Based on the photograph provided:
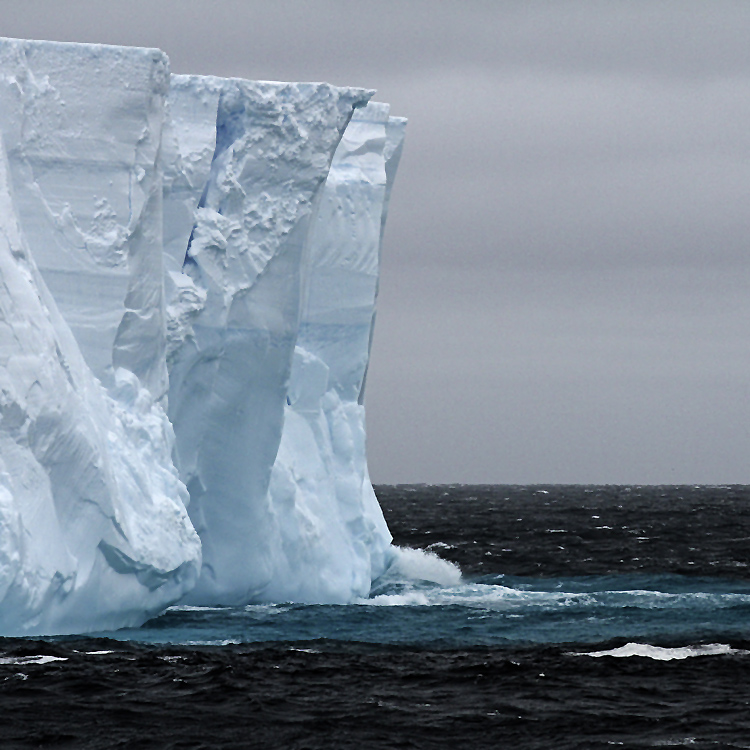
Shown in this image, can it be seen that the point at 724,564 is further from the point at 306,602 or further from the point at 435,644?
the point at 435,644

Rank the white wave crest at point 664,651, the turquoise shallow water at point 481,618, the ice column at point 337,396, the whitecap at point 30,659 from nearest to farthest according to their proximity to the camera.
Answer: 1. the whitecap at point 30,659
2. the white wave crest at point 664,651
3. the turquoise shallow water at point 481,618
4. the ice column at point 337,396

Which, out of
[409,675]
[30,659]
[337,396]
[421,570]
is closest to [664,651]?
[409,675]

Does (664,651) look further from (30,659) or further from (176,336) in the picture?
(176,336)

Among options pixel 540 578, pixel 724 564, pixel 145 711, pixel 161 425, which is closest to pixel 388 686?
pixel 145 711

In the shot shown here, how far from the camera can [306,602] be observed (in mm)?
26781

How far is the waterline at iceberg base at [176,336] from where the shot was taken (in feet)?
64.2

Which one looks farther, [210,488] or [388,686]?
[210,488]

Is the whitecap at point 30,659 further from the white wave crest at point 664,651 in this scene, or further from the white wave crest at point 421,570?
the white wave crest at point 421,570

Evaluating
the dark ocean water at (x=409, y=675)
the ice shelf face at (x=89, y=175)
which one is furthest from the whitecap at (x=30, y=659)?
the ice shelf face at (x=89, y=175)

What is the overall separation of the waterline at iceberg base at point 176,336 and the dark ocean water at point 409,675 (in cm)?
114

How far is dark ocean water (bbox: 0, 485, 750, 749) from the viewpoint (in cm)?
1479

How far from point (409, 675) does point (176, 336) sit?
7.77 m

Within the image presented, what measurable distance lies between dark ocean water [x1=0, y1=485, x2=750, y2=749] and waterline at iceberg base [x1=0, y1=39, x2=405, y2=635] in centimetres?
114

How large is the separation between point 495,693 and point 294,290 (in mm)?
10297
